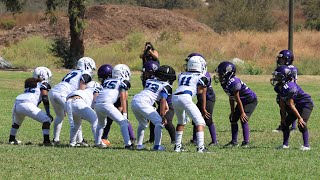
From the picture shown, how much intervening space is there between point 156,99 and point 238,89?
1.80m

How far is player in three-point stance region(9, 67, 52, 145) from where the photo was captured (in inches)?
562

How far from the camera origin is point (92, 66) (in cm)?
1447

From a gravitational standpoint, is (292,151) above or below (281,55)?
below

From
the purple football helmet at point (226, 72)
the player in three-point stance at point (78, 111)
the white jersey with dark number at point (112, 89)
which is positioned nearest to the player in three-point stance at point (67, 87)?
the player in three-point stance at point (78, 111)

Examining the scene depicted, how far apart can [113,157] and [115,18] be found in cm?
4631

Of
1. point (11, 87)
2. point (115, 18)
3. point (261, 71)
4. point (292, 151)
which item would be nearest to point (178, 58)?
point (261, 71)

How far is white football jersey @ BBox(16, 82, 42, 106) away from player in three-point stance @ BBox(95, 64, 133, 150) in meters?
1.50

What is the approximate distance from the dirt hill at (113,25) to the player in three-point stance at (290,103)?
132 feet

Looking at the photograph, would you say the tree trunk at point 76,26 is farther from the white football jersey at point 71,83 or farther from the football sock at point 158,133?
the football sock at point 158,133

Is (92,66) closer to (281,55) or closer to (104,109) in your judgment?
(104,109)

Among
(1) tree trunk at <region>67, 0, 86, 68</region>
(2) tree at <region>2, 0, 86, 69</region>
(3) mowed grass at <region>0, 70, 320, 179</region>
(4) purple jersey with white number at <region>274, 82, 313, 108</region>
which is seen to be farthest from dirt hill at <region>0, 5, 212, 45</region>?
(4) purple jersey with white number at <region>274, 82, 313, 108</region>

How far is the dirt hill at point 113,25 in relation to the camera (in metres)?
55.1

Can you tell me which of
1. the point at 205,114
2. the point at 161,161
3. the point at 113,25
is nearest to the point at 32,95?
the point at 205,114

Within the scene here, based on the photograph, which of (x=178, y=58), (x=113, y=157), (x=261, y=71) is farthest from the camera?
(x=178, y=58)
